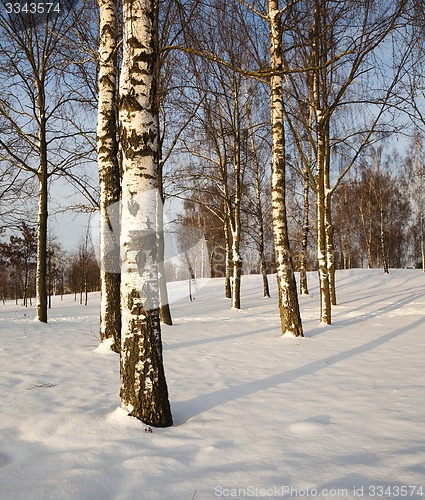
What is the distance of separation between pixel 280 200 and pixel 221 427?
16.9 ft

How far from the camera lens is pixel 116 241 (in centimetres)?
559

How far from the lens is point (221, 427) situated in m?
2.61

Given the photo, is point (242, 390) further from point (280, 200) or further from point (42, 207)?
point (42, 207)

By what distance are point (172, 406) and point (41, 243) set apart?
25.8 feet

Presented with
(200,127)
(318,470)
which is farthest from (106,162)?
(200,127)

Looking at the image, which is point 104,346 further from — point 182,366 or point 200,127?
point 200,127

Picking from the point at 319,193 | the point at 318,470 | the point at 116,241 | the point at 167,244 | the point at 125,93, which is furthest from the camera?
the point at 167,244

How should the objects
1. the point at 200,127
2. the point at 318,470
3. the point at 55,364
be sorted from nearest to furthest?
1. the point at 318,470
2. the point at 55,364
3. the point at 200,127

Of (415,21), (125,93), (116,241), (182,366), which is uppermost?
(415,21)

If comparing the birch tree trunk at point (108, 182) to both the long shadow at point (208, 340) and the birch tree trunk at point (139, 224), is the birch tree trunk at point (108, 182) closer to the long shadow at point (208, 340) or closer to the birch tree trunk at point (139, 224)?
the long shadow at point (208, 340)

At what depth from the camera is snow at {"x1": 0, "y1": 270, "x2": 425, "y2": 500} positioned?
5.96 ft

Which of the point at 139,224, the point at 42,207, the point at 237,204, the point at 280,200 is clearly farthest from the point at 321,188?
the point at 42,207

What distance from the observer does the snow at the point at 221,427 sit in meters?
1.82

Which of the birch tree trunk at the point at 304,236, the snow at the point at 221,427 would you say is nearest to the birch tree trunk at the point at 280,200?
the snow at the point at 221,427
